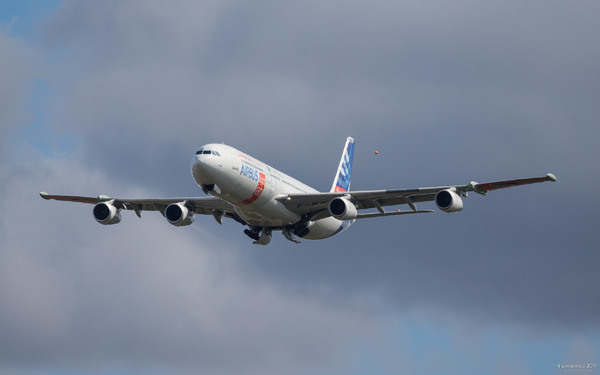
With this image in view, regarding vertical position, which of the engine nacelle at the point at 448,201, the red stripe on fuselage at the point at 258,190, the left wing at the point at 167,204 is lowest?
the engine nacelle at the point at 448,201

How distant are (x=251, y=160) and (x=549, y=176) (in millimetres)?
20161

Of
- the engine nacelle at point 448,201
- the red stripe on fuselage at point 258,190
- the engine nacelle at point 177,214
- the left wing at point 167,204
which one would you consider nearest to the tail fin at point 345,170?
the left wing at point 167,204

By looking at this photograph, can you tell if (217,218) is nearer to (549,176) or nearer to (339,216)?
(339,216)

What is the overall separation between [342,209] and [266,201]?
537 cm

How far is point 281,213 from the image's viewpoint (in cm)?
7419

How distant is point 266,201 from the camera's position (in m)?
72.8

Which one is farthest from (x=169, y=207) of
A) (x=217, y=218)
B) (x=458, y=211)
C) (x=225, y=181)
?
(x=458, y=211)

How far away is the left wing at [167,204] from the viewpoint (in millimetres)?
77188

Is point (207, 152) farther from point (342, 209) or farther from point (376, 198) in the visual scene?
point (376, 198)

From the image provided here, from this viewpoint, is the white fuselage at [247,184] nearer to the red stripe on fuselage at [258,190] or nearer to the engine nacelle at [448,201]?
the red stripe on fuselage at [258,190]

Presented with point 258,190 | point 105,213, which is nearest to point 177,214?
point 105,213

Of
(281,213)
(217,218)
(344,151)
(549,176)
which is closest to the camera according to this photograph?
(549,176)

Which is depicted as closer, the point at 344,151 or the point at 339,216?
the point at 339,216

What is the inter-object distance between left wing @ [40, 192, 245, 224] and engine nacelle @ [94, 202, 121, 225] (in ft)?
1.42
